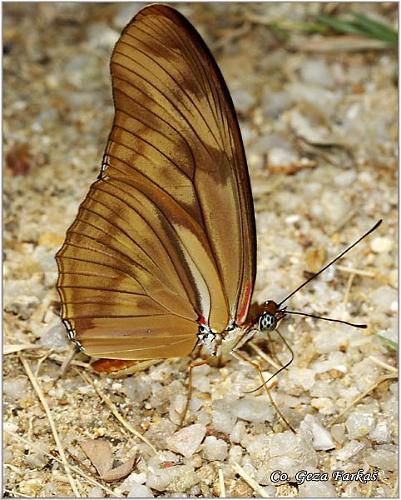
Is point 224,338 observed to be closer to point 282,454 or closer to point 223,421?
point 223,421

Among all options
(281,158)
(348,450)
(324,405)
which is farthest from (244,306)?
(281,158)

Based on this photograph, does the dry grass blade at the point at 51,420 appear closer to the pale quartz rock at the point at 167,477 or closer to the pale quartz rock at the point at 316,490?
the pale quartz rock at the point at 167,477

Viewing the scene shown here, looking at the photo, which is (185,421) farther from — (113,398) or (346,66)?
(346,66)

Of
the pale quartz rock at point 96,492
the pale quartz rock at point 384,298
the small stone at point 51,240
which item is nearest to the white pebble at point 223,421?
the pale quartz rock at point 96,492

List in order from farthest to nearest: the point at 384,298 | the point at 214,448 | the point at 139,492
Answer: the point at 384,298 → the point at 214,448 → the point at 139,492

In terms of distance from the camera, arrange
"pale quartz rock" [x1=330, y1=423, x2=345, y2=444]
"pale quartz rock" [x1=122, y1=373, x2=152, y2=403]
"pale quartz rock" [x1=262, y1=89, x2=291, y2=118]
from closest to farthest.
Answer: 1. "pale quartz rock" [x1=330, y1=423, x2=345, y2=444]
2. "pale quartz rock" [x1=122, y1=373, x2=152, y2=403]
3. "pale quartz rock" [x1=262, y1=89, x2=291, y2=118]

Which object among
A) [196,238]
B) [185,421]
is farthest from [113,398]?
[196,238]

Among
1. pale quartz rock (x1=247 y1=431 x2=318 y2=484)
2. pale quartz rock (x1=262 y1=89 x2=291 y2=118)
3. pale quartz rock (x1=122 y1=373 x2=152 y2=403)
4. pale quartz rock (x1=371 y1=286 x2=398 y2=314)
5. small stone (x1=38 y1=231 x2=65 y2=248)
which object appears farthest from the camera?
pale quartz rock (x1=262 y1=89 x2=291 y2=118)

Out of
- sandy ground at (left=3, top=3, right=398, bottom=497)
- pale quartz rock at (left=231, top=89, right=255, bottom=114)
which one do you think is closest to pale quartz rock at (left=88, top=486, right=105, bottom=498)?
sandy ground at (left=3, top=3, right=398, bottom=497)

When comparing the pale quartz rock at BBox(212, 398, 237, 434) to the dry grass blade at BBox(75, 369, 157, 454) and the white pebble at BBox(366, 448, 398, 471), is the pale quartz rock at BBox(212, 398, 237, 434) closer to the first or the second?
the dry grass blade at BBox(75, 369, 157, 454)
